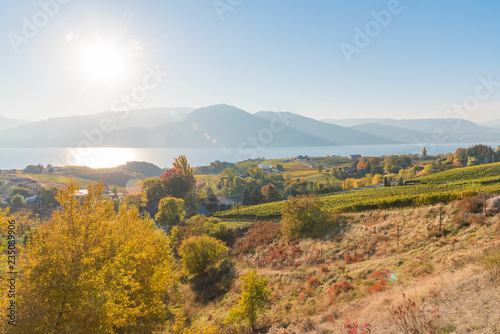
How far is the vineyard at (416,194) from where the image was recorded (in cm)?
2798

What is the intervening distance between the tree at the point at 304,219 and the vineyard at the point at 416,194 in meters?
5.76

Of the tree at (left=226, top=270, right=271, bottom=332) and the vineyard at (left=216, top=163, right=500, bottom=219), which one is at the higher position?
the vineyard at (left=216, top=163, right=500, bottom=219)

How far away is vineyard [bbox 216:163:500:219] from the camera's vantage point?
91.8 ft

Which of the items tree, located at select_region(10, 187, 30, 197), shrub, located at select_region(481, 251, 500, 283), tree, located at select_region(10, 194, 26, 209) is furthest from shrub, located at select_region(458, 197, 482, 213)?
tree, located at select_region(10, 187, 30, 197)

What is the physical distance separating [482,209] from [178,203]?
50.0 meters

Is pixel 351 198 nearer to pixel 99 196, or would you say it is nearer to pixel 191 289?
pixel 191 289

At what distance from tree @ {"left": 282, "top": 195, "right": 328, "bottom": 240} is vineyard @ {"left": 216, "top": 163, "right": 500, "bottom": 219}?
576cm

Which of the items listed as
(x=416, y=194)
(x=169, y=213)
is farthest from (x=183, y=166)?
(x=416, y=194)

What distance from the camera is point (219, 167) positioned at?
615 feet

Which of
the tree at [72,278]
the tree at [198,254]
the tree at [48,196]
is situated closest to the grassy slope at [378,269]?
the tree at [198,254]

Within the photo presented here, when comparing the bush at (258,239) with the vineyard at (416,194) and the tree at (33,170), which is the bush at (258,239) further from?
the tree at (33,170)

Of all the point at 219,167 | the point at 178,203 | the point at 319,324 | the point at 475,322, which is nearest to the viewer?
the point at 475,322

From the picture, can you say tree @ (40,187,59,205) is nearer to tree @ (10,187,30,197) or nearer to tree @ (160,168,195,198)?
tree @ (10,187,30,197)

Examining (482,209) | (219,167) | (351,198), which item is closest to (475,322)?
(482,209)
